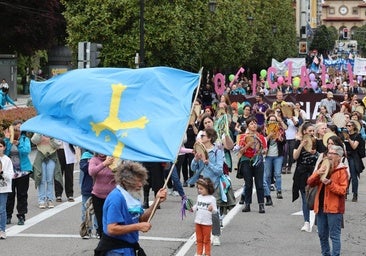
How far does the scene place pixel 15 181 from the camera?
50.3ft

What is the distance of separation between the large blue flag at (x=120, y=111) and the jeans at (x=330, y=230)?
3.15 m

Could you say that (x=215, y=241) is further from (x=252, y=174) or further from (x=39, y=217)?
(x=39, y=217)

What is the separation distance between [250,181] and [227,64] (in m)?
41.7

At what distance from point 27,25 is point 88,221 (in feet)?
158

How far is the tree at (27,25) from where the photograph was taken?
199 ft

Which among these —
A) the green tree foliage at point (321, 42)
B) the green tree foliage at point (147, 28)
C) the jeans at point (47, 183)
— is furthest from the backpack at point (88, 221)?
the green tree foliage at point (321, 42)

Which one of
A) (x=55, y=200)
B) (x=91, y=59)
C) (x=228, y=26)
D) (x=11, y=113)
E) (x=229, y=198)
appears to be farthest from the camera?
(x=228, y=26)

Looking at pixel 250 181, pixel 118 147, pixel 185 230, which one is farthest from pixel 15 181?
pixel 118 147

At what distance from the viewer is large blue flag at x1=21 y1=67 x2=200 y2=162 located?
343 inches

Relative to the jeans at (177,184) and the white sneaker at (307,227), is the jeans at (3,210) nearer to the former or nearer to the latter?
the jeans at (177,184)

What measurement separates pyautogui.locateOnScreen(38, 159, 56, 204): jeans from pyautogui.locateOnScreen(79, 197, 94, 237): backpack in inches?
140

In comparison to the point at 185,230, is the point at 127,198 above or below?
above

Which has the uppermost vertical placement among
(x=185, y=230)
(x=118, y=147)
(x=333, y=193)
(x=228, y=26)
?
(x=228, y=26)

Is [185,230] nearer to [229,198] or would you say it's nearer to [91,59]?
[229,198]
